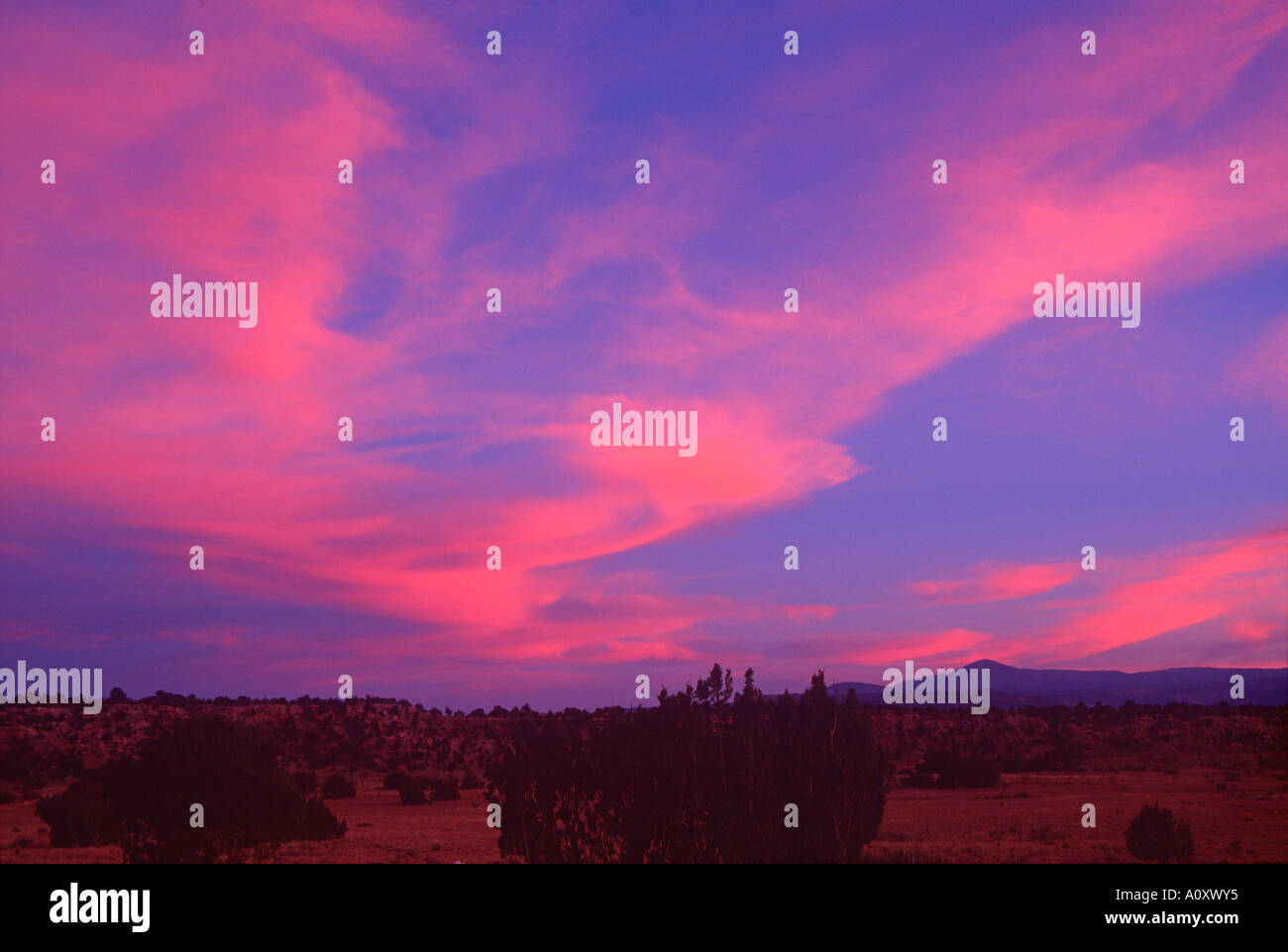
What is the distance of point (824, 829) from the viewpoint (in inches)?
837

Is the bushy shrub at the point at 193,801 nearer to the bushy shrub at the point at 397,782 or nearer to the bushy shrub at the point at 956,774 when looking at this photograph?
the bushy shrub at the point at 397,782

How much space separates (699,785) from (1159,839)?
1268 centimetres

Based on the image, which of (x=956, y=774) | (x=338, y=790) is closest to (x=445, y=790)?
(x=338, y=790)

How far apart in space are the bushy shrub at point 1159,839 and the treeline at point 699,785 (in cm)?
853

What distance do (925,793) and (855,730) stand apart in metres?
24.0

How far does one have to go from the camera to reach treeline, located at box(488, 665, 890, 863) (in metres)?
20.3

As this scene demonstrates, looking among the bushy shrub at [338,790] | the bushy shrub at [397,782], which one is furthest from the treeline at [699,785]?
the bushy shrub at [338,790]

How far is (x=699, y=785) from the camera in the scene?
20422mm

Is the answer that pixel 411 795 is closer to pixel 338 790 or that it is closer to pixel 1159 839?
pixel 338 790

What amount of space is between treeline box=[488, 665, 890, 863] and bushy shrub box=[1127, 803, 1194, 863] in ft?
28.0
